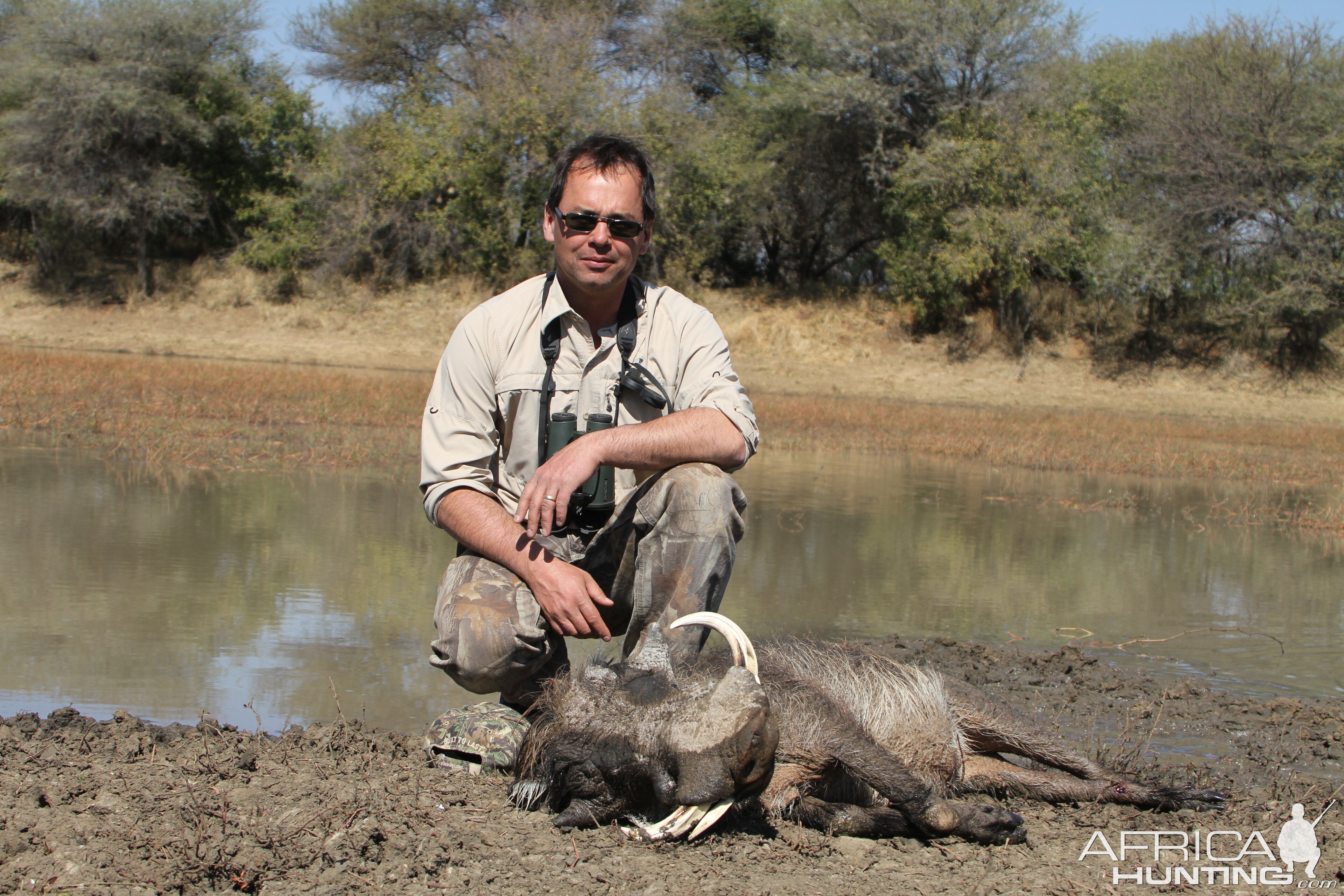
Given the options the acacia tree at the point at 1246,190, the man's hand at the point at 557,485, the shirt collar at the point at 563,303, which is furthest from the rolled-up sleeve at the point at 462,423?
the acacia tree at the point at 1246,190

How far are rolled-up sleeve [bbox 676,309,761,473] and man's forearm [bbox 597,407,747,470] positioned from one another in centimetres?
9

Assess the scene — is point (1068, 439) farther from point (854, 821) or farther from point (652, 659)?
point (652, 659)

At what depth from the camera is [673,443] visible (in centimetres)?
329

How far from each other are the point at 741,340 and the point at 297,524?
69.5ft

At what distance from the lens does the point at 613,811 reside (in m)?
2.73

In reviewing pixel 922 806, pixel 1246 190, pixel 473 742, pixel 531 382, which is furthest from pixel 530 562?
pixel 1246 190

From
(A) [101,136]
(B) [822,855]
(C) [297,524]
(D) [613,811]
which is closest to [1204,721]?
(B) [822,855]

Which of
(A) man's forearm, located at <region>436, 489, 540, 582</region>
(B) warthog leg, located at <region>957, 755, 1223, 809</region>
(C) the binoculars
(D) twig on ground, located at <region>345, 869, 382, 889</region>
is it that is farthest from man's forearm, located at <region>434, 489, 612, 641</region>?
(B) warthog leg, located at <region>957, 755, 1223, 809</region>

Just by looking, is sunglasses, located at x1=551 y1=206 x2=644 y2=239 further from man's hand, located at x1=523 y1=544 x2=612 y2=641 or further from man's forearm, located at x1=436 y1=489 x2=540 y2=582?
man's hand, located at x1=523 y1=544 x2=612 y2=641

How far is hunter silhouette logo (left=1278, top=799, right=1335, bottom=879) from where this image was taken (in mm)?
2814

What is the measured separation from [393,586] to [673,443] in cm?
248

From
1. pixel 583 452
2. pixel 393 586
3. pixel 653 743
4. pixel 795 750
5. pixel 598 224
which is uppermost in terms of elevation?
pixel 598 224

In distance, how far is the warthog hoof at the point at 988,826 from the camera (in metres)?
2.81

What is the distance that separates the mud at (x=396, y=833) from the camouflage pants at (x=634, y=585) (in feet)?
1.10
